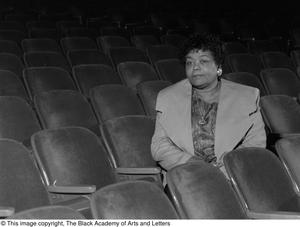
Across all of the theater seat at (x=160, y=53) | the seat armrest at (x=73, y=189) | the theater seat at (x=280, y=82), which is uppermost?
the theater seat at (x=160, y=53)

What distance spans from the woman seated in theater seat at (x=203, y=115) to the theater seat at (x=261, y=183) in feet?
0.34

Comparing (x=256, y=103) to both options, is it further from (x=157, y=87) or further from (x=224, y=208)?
(x=157, y=87)

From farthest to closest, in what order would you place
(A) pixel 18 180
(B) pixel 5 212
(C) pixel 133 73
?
(C) pixel 133 73
(A) pixel 18 180
(B) pixel 5 212

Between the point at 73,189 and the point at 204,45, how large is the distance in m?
0.39

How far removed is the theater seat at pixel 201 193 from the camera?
826mm

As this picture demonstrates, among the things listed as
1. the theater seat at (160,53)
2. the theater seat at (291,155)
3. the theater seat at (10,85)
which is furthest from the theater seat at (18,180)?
the theater seat at (160,53)

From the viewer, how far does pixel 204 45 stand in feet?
3.66

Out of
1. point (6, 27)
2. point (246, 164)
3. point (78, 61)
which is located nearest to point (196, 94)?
point (246, 164)

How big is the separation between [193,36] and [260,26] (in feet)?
7.43

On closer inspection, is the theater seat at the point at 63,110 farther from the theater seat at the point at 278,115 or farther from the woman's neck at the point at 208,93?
the theater seat at the point at 278,115

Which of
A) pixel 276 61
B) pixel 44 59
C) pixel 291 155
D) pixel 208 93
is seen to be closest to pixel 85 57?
pixel 44 59

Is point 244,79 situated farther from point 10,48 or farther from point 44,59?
point 10,48

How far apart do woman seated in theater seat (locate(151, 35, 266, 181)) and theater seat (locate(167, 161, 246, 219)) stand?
206 millimetres

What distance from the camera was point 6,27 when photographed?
237cm
